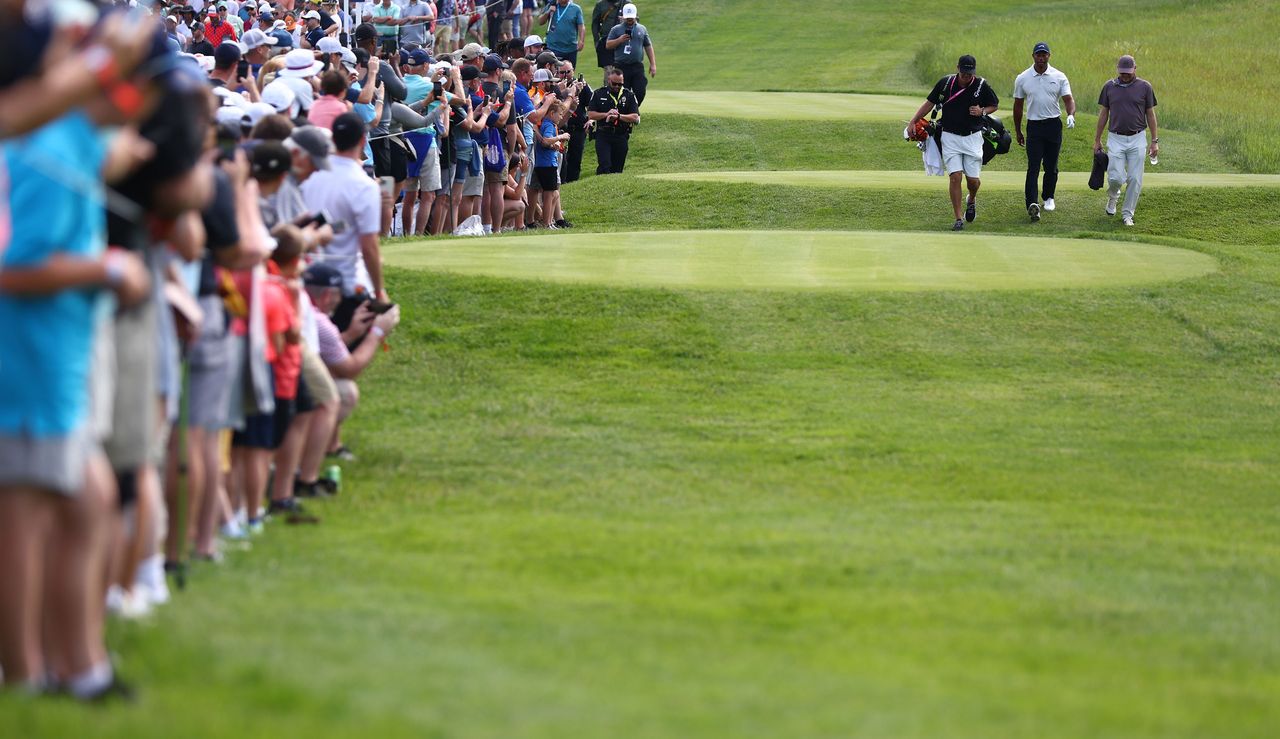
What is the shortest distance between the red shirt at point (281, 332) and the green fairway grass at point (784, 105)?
77.7 ft

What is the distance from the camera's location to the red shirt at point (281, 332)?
9391 mm

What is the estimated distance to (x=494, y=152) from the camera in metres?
21.8

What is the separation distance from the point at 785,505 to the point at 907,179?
17.3 metres

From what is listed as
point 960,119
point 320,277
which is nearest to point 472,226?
point 960,119

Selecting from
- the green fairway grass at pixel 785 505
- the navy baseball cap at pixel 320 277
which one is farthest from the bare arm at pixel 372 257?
the green fairway grass at pixel 785 505

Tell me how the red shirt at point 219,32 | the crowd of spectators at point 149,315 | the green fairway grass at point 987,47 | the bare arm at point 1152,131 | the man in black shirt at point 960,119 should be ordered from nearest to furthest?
the crowd of spectators at point 149,315
the man in black shirt at point 960,119
the bare arm at point 1152,131
the red shirt at point 219,32
the green fairway grass at point 987,47

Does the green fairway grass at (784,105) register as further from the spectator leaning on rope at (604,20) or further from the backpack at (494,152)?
the backpack at (494,152)

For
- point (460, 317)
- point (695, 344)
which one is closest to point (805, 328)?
point (695, 344)

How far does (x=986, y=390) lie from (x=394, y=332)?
16.4ft

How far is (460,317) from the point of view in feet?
49.8

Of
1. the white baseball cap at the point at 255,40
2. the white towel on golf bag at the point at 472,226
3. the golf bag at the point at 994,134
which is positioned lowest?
the white towel on golf bag at the point at 472,226

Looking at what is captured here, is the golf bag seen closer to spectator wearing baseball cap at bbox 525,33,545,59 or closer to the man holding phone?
spectator wearing baseball cap at bbox 525,33,545,59

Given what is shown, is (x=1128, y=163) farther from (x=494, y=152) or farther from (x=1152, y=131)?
(x=494, y=152)

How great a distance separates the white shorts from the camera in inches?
928
